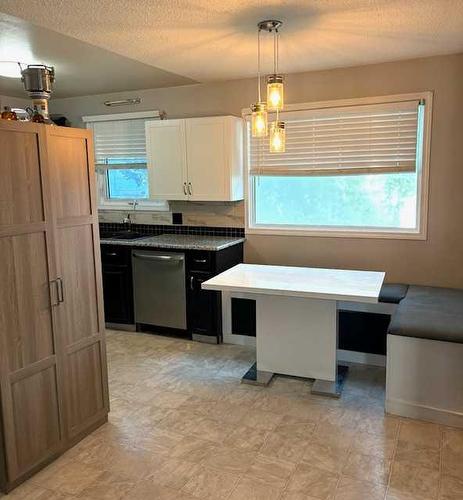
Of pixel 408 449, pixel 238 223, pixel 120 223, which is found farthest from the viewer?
pixel 120 223

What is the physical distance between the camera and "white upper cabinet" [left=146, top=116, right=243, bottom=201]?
4.30m

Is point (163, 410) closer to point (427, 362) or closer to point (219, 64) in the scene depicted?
point (427, 362)

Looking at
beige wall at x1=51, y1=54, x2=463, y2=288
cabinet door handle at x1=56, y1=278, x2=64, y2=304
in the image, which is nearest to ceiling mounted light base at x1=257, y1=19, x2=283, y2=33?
beige wall at x1=51, y1=54, x2=463, y2=288

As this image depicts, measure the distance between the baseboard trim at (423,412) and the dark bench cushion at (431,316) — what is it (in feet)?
1.53

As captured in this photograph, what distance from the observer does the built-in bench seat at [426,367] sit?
2795mm

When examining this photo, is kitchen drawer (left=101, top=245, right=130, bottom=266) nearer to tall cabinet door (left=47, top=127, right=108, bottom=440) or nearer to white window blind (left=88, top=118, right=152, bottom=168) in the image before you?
white window blind (left=88, top=118, right=152, bottom=168)

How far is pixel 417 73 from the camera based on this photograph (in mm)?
3725

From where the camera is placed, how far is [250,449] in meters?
2.66

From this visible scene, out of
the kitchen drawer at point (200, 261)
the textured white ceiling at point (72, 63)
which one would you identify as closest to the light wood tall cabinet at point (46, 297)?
the textured white ceiling at point (72, 63)

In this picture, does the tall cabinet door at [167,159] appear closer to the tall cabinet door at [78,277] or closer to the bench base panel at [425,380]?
the tall cabinet door at [78,277]

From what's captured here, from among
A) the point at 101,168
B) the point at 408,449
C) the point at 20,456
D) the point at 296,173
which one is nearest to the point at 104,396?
the point at 20,456

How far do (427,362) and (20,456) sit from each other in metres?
2.38

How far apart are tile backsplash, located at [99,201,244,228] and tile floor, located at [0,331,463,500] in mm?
1659

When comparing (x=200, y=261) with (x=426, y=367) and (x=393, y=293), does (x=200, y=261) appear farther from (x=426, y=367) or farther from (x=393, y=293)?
(x=426, y=367)
